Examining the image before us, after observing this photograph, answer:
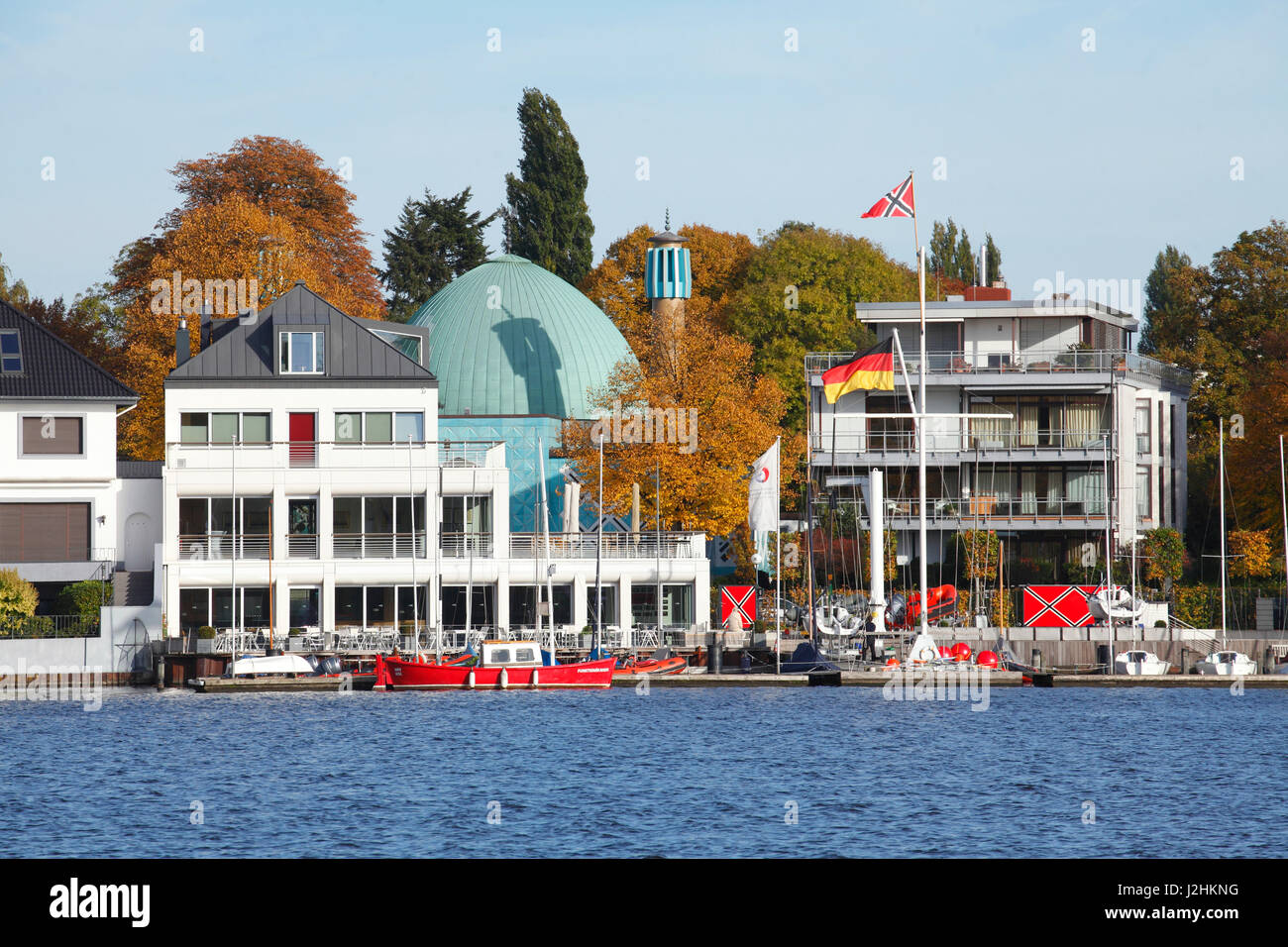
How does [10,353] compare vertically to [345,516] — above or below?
above

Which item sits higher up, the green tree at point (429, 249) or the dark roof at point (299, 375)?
the green tree at point (429, 249)

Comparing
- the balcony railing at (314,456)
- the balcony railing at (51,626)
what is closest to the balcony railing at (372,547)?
the balcony railing at (314,456)

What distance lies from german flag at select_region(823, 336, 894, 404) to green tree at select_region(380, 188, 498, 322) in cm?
5516

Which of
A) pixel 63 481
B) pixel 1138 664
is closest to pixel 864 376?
pixel 1138 664

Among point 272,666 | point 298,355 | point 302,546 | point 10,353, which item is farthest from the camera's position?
point 298,355

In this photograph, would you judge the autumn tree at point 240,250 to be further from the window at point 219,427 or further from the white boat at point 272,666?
the white boat at point 272,666

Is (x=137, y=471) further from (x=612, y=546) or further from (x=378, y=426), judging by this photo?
(x=612, y=546)

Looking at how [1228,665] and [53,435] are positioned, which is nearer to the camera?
[1228,665]

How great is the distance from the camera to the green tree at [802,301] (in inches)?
3595

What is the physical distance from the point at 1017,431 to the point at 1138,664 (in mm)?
23821

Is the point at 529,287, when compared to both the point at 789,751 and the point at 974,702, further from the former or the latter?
the point at 789,751

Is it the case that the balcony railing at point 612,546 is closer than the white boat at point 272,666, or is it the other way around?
the white boat at point 272,666

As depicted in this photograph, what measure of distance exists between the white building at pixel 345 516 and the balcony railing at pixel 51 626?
3.11 meters

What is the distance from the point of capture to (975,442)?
7981cm
